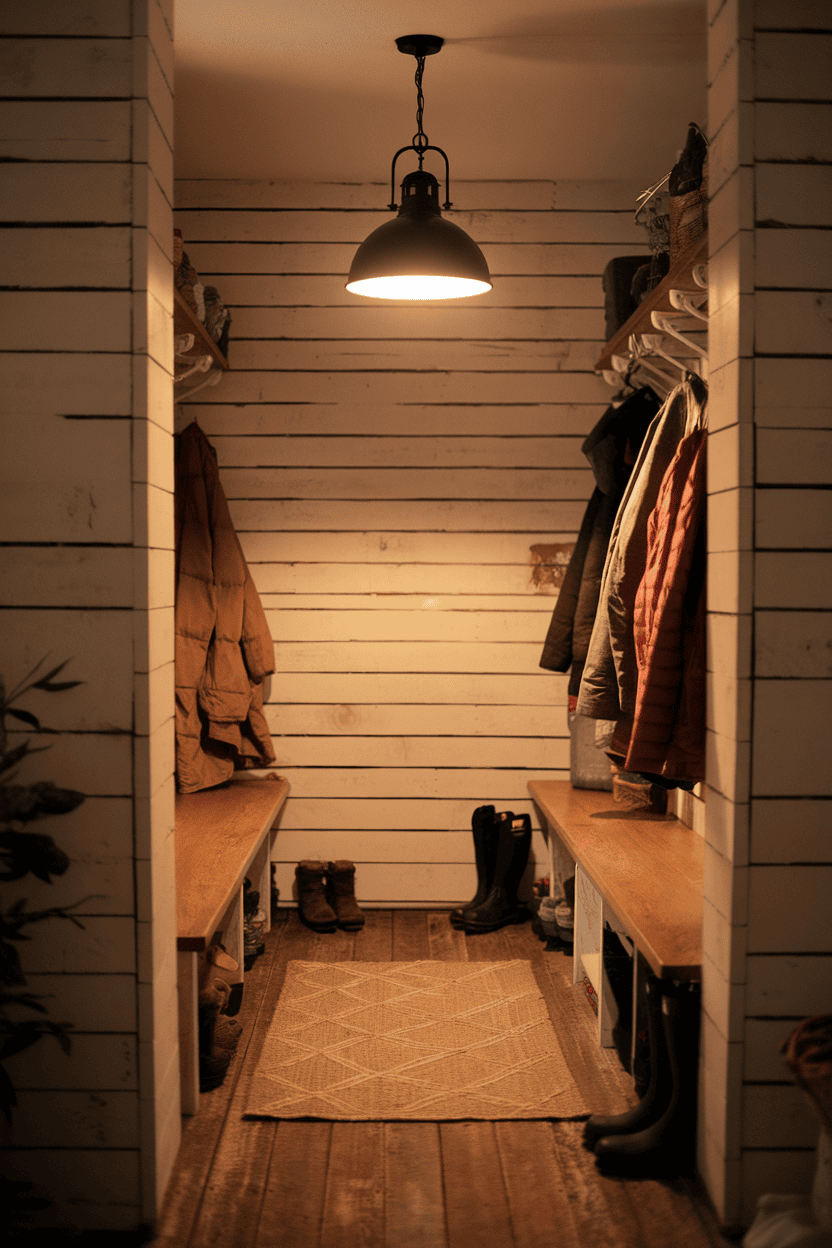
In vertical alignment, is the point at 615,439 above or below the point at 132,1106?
above

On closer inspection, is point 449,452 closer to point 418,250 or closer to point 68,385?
point 418,250

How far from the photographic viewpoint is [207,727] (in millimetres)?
3674

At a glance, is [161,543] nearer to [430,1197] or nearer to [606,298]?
[430,1197]

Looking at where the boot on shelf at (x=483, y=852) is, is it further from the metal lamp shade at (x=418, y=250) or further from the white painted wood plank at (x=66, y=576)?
the white painted wood plank at (x=66, y=576)

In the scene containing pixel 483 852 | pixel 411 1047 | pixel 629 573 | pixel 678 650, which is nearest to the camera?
pixel 678 650

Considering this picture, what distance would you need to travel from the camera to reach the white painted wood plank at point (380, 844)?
157 inches

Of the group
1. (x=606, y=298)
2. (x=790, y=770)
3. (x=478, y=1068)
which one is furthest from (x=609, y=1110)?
(x=606, y=298)

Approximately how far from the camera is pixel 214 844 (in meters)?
3.07

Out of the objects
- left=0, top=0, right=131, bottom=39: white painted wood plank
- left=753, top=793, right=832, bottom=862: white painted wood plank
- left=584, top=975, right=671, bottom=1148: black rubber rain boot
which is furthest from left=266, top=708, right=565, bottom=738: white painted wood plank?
left=0, top=0, right=131, bottom=39: white painted wood plank

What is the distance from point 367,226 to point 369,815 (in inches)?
87.9

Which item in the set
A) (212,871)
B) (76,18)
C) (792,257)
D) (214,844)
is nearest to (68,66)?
(76,18)

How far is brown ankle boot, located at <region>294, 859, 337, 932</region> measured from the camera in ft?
12.3

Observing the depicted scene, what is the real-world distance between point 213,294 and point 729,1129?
299 centimetres

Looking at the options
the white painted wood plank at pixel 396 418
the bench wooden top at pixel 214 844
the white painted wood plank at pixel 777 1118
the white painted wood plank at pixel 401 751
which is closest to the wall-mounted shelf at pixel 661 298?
the white painted wood plank at pixel 396 418
